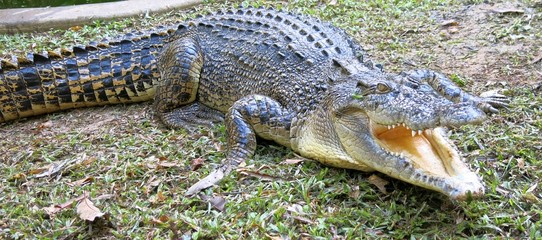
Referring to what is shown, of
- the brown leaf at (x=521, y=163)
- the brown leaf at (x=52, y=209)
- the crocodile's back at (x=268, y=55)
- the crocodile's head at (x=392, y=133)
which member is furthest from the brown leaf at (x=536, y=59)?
the brown leaf at (x=52, y=209)

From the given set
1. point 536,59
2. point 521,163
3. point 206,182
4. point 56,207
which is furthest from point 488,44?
point 56,207

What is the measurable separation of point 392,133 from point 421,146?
251 mm

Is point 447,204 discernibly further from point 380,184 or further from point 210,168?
point 210,168

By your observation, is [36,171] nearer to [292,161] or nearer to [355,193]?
[292,161]

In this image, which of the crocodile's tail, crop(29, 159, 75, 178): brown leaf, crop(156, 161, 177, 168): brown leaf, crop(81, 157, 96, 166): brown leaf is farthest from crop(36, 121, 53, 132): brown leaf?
crop(156, 161, 177, 168): brown leaf

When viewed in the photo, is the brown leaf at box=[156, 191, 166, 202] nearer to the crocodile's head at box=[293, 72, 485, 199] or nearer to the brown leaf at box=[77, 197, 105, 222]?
the brown leaf at box=[77, 197, 105, 222]

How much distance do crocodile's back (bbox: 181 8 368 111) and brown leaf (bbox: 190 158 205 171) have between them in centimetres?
71

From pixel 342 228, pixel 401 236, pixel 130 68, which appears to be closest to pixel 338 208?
pixel 342 228

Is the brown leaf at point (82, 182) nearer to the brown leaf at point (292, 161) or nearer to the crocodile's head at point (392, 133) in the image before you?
the brown leaf at point (292, 161)

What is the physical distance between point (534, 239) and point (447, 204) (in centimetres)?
45

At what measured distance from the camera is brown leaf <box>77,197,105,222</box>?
10.5ft

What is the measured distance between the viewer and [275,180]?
356 centimetres

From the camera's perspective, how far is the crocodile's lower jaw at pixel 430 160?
9.16 ft

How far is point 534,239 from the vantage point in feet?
9.14
